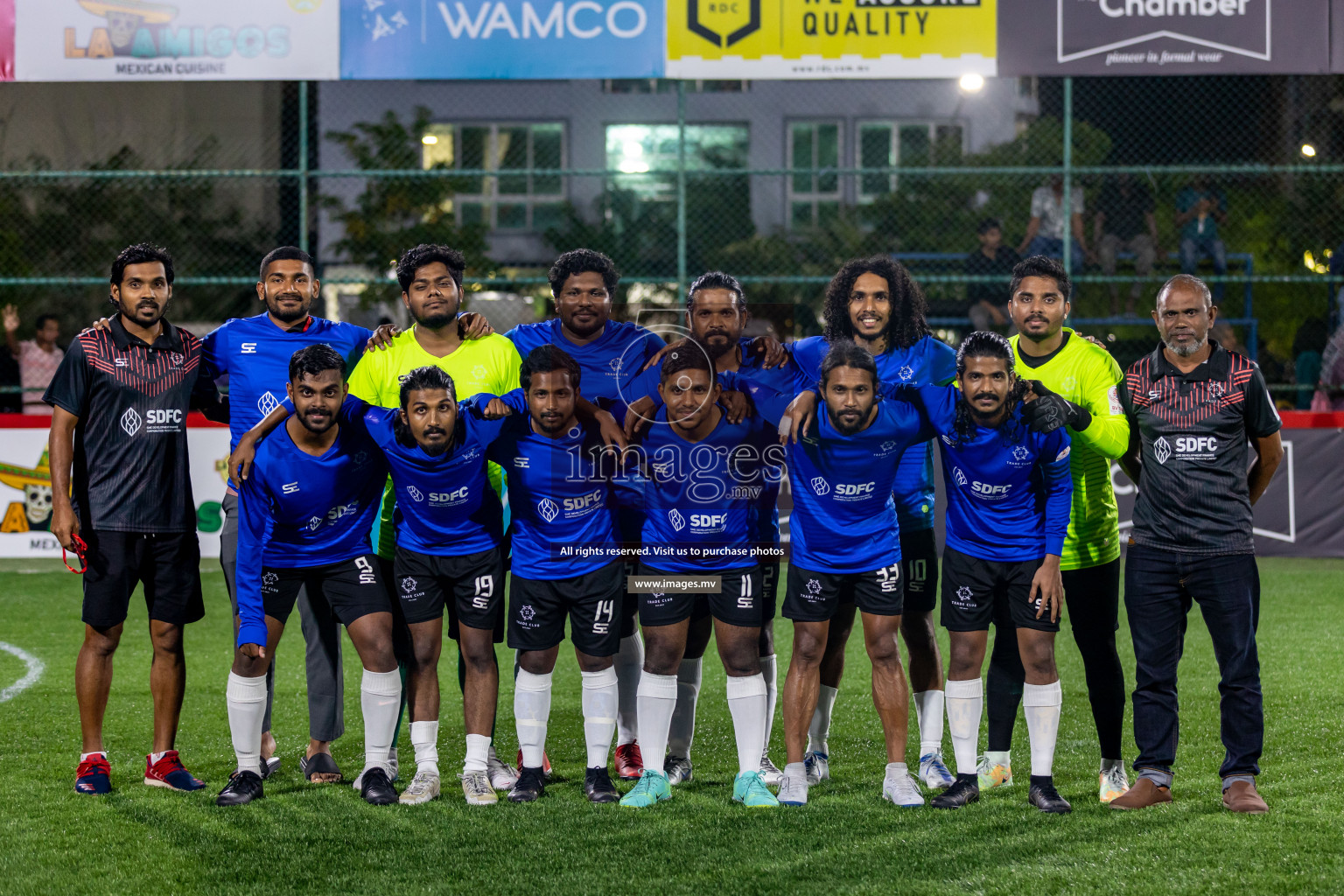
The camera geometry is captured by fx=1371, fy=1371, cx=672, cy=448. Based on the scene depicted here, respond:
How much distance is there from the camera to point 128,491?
5.48 m

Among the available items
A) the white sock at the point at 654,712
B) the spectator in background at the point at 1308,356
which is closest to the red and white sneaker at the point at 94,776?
the white sock at the point at 654,712

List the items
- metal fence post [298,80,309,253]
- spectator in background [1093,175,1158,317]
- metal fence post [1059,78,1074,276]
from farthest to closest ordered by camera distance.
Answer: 1. spectator in background [1093,175,1158,317]
2. metal fence post [1059,78,1074,276]
3. metal fence post [298,80,309,253]

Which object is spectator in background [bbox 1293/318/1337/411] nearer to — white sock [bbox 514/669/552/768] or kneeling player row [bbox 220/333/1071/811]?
kneeling player row [bbox 220/333/1071/811]

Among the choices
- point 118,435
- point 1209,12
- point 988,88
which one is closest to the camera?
point 118,435

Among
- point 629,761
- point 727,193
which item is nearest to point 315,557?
point 629,761

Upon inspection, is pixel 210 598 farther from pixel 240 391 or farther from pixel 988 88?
pixel 988 88

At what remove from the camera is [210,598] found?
10.5 meters

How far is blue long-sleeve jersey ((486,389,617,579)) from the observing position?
17.0 ft

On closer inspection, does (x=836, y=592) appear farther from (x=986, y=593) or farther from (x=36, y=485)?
(x=36, y=485)

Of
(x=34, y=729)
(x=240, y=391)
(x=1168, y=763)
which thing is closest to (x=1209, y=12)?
(x=1168, y=763)

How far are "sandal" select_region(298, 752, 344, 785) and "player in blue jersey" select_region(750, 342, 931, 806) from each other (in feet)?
6.07

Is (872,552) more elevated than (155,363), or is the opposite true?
(155,363)

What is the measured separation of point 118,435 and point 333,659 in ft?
4.12

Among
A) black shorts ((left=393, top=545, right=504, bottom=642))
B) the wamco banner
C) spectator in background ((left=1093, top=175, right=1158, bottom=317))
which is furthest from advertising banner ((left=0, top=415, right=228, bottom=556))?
spectator in background ((left=1093, top=175, right=1158, bottom=317))
